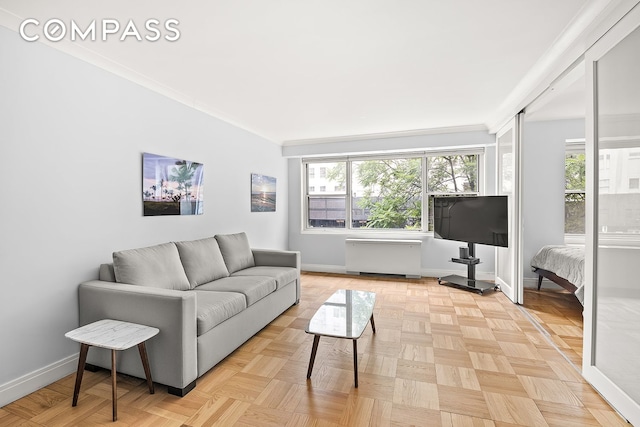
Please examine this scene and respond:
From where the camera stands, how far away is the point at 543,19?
2.12 metres

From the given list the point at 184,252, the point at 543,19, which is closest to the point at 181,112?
the point at 184,252

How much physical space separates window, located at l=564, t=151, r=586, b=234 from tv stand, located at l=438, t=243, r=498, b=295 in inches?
59.4

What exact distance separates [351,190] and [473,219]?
91.1 inches

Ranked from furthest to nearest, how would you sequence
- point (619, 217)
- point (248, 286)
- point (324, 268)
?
point (324, 268) → point (248, 286) → point (619, 217)

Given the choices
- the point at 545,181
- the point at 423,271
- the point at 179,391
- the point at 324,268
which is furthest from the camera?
the point at 324,268

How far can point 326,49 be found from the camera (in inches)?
97.8

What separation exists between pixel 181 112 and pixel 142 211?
121 cm

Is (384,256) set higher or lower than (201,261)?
lower

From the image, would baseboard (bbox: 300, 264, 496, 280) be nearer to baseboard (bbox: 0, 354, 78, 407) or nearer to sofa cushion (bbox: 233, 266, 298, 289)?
sofa cushion (bbox: 233, 266, 298, 289)

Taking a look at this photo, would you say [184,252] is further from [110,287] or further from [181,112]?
[181,112]

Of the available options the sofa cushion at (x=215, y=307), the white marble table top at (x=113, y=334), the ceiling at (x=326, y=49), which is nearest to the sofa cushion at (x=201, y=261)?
the sofa cushion at (x=215, y=307)

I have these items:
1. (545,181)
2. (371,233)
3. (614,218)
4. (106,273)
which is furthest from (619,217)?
(371,233)

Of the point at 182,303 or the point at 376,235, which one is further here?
the point at 376,235

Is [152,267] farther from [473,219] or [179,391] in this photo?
[473,219]
